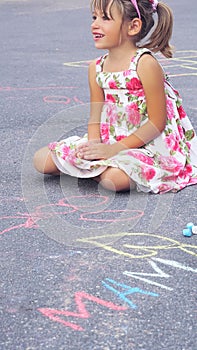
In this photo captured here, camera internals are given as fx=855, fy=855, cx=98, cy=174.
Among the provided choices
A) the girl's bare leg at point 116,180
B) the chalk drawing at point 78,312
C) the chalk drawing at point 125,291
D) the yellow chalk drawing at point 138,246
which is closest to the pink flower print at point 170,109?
the girl's bare leg at point 116,180

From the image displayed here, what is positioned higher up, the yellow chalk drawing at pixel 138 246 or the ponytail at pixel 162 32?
the ponytail at pixel 162 32

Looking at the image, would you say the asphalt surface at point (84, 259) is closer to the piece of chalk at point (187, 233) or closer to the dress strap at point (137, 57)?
the piece of chalk at point (187, 233)

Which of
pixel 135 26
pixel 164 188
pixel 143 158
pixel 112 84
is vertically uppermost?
pixel 135 26

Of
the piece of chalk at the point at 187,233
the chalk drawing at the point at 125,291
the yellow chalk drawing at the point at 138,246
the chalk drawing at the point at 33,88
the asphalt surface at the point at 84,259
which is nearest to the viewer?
the asphalt surface at the point at 84,259

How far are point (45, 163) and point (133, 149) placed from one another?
0.41m

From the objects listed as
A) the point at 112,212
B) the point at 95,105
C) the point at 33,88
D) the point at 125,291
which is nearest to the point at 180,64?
the point at 33,88

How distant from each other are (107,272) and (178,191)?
3.15 feet

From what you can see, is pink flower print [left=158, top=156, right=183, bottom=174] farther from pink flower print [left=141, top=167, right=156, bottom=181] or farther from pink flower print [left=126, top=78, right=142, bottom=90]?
pink flower print [left=126, top=78, right=142, bottom=90]

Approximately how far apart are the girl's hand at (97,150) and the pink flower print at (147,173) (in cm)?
15

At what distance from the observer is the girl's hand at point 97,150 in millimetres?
3709

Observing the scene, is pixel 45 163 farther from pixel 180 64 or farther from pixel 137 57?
pixel 180 64

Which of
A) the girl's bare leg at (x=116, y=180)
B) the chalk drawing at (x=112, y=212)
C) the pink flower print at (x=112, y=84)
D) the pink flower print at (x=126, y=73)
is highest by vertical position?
the pink flower print at (x=126, y=73)

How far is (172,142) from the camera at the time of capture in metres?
3.79

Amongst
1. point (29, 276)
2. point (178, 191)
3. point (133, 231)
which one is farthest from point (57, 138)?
point (29, 276)
